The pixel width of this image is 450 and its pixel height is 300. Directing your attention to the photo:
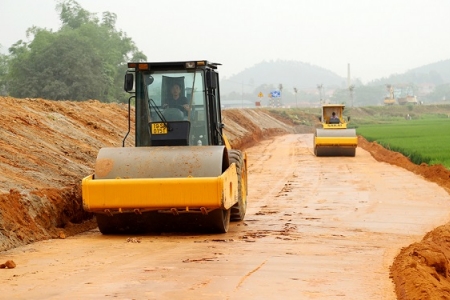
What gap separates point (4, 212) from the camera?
1236 centimetres

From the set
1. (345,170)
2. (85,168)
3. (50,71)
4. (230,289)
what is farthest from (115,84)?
(230,289)

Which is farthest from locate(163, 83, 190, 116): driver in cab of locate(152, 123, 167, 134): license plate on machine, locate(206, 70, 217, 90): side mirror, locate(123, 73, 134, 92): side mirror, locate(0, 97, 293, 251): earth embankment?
locate(0, 97, 293, 251): earth embankment

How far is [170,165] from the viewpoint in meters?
12.9

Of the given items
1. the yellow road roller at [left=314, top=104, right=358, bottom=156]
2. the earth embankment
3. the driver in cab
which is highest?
the driver in cab

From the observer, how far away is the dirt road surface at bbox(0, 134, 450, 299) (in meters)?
8.48

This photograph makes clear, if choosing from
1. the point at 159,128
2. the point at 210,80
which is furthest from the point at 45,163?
the point at 210,80

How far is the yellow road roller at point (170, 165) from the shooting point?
41.0 feet

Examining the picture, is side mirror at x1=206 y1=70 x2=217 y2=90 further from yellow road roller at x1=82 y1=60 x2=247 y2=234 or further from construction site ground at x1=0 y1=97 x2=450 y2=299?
construction site ground at x1=0 y1=97 x2=450 y2=299

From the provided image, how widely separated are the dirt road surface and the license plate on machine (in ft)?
6.06

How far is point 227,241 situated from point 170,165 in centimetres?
150

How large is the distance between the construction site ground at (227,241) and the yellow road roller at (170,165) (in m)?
0.37

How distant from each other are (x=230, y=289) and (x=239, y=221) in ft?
22.0

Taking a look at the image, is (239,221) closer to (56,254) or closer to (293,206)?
(293,206)

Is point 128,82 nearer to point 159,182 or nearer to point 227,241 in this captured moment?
point 159,182
